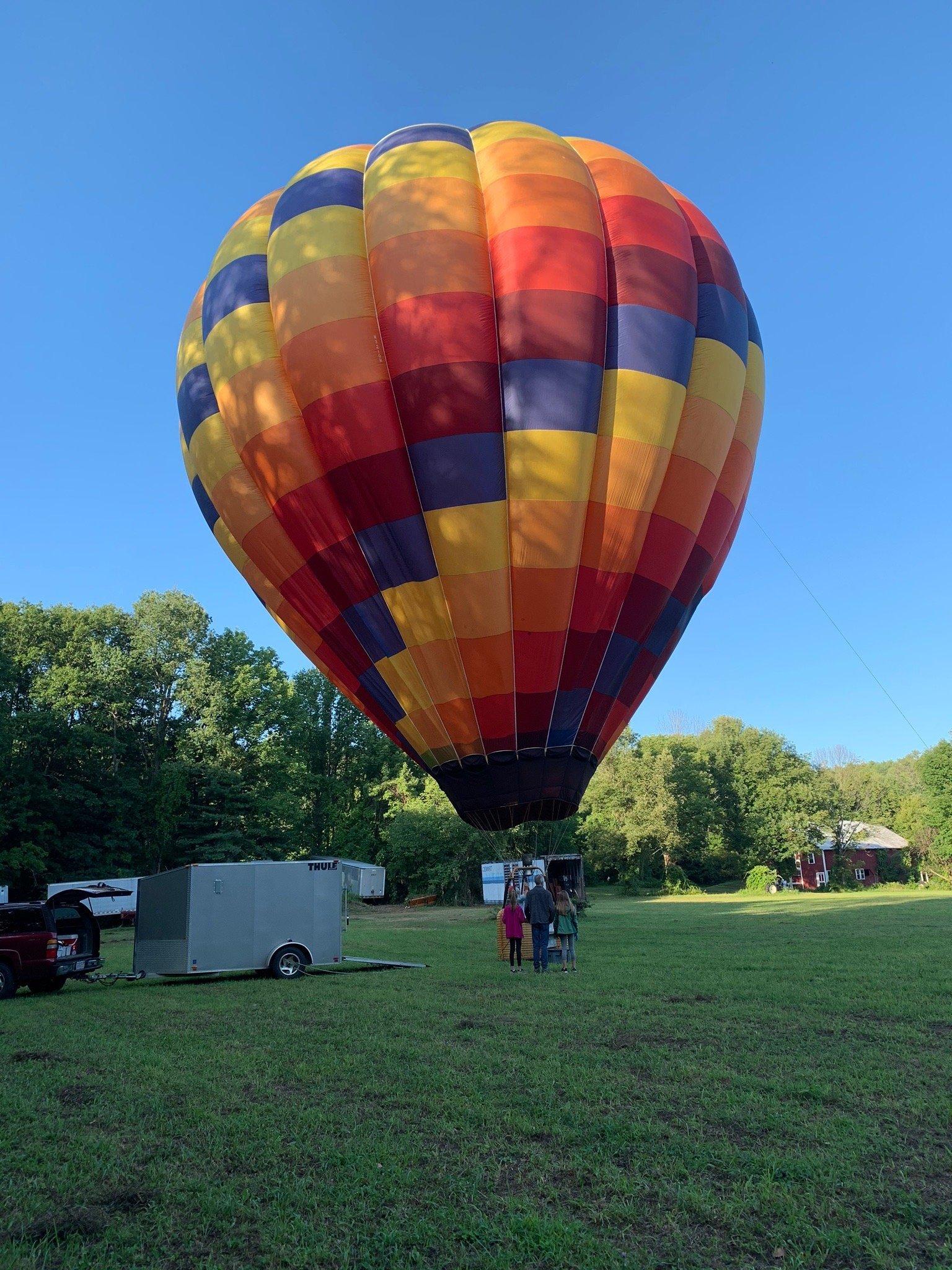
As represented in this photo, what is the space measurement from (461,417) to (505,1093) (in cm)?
693

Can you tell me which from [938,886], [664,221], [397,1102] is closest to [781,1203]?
[397,1102]

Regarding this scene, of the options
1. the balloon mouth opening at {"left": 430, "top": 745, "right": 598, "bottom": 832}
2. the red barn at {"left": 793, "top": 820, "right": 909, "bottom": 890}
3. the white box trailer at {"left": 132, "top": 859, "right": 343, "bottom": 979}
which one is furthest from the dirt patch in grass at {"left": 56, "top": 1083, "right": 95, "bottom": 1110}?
the red barn at {"left": 793, "top": 820, "right": 909, "bottom": 890}

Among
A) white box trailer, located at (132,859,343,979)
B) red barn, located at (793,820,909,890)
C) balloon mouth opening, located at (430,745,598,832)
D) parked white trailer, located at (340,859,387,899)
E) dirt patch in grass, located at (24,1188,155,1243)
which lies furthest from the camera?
red barn, located at (793,820,909,890)

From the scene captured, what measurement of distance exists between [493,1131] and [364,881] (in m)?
40.4

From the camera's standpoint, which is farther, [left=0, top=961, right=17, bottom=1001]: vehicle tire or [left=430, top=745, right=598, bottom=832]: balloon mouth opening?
[left=0, top=961, right=17, bottom=1001]: vehicle tire

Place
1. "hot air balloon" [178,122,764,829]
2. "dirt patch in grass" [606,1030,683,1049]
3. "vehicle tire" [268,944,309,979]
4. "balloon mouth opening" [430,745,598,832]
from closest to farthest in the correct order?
"dirt patch in grass" [606,1030,683,1049] < "hot air balloon" [178,122,764,829] < "balloon mouth opening" [430,745,598,832] < "vehicle tire" [268,944,309,979]

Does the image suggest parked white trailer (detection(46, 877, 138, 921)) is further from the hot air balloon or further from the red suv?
the hot air balloon

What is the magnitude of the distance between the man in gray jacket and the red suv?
7.24m

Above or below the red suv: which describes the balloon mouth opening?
above

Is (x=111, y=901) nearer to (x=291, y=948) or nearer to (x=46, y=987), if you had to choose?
(x=46, y=987)

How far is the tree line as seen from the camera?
37750mm

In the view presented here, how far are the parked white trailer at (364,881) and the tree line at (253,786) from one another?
1511 millimetres

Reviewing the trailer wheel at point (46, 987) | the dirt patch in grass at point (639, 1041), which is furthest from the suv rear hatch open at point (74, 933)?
the dirt patch in grass at point (639, 1041)

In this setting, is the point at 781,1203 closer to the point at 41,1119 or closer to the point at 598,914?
the point at 41,1119
